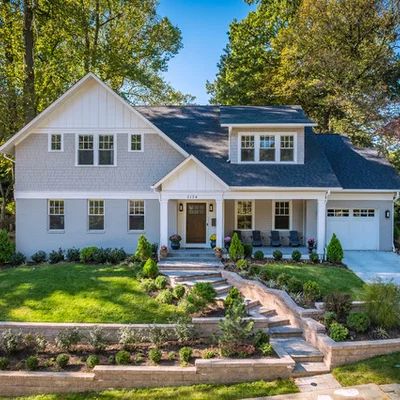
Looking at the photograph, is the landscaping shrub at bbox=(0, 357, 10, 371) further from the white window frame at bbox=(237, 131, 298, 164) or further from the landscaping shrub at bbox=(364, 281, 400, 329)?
the white window frame at bbox=(237, 131, 298, 164)

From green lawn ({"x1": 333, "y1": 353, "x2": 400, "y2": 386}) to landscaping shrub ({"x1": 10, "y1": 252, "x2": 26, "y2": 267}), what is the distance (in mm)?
13415

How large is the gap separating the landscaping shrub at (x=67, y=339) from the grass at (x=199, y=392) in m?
1.23

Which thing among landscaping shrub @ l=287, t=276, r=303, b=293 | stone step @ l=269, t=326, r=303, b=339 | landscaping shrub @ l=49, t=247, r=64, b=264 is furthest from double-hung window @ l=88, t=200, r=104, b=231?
stone step @ l=269, t=326, r=303, b=339

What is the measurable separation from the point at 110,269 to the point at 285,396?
29.7 feet

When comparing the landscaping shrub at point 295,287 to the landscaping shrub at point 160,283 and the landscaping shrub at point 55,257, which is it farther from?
the landscaping shrub at point 55,257

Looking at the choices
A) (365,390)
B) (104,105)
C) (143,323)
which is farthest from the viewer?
(104,105)

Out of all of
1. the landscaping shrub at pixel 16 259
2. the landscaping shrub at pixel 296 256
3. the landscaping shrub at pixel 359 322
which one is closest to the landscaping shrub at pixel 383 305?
the landscaping shrub at pixel 359 322

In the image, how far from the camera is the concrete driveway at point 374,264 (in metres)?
14.7

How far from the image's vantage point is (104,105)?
17672 millimetres

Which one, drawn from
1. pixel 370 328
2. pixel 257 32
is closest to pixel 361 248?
pixel 370 328

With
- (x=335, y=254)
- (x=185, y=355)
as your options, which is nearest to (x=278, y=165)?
(x=335, y=254)

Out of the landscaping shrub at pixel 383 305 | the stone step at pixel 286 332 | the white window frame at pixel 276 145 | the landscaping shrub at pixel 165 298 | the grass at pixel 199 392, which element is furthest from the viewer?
the white window frame at pixel 276 145

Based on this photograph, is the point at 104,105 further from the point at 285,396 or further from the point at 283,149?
the point at 285,396

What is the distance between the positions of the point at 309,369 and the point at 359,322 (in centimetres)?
180
